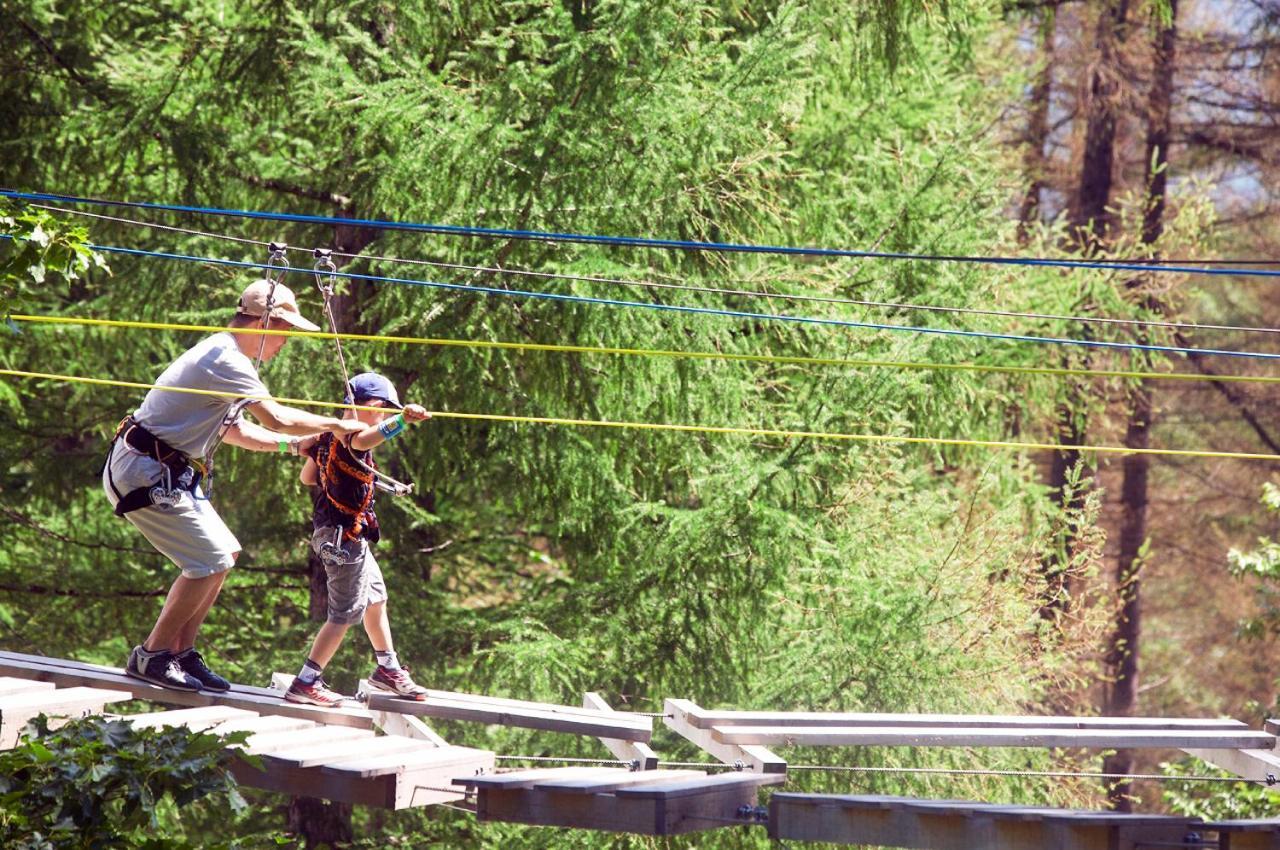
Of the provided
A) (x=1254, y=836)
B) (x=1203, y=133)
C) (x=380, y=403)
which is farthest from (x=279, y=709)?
(x=1203, y=133)

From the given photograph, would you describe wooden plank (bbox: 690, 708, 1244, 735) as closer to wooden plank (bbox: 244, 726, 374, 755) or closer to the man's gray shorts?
wooden plank (bbox: 244, 726, 374, 755)

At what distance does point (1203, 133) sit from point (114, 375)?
15.9 m

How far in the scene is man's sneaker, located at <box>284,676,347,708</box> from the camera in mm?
6414

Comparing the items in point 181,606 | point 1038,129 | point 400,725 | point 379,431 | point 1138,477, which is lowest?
point 400,725

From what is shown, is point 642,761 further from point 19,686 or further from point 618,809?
point 19,686

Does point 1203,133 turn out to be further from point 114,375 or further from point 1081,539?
Result: point 114,375

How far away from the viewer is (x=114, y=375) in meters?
12.4

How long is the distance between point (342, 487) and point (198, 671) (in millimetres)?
931

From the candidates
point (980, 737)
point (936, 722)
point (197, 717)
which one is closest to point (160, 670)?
point (197, 717)

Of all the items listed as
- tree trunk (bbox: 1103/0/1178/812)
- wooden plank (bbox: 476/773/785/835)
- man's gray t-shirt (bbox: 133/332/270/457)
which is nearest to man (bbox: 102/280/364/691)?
man's gray t-shirt (bbox: 133/332/270/457)

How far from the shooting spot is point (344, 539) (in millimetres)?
6535

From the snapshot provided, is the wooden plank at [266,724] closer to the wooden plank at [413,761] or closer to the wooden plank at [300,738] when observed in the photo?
the wooden plank at [300,738]

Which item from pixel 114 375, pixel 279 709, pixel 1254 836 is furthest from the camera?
pixel 114 375

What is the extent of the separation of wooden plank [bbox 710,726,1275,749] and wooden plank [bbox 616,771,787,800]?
0.70 metres
